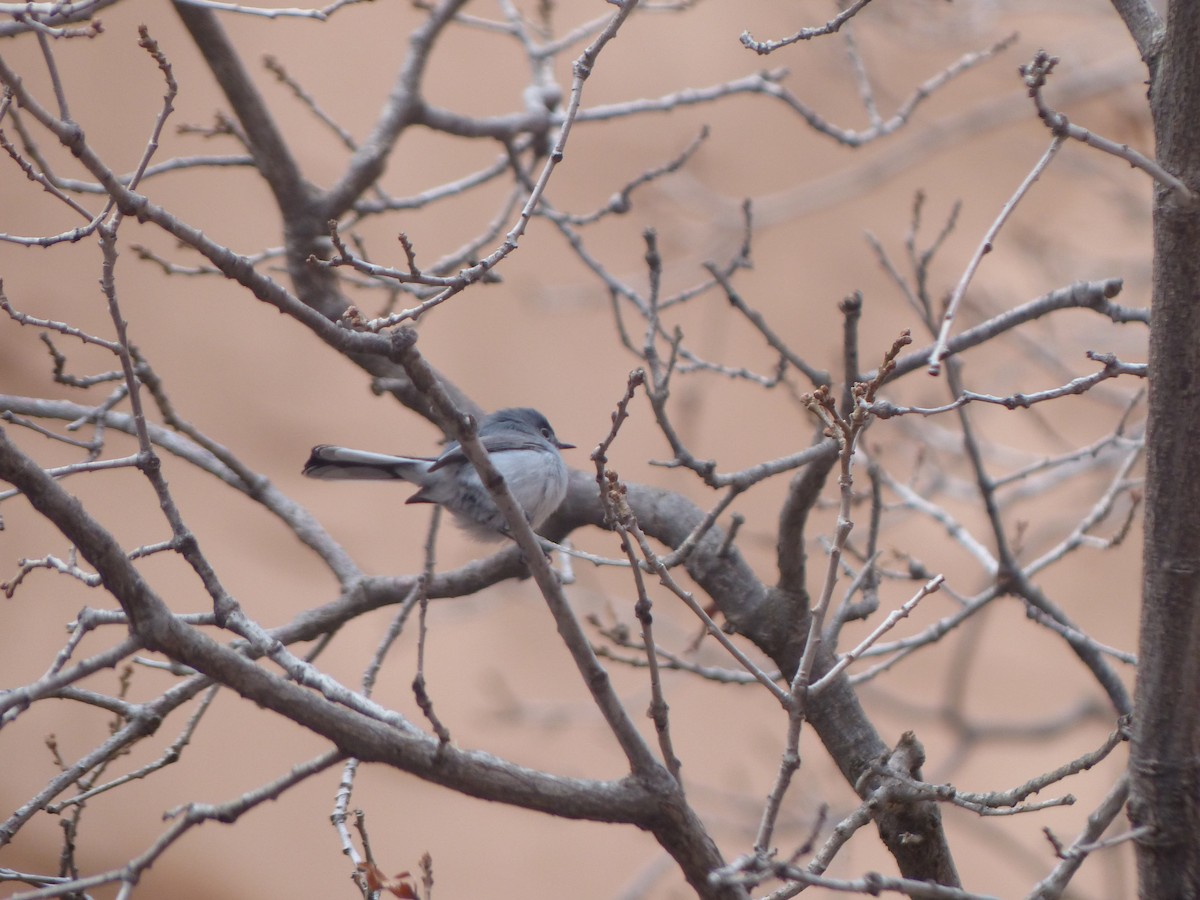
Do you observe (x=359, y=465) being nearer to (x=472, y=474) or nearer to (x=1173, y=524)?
(x=472, y=474)

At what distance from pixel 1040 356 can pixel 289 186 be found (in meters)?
3.57

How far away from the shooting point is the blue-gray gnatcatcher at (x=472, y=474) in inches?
111

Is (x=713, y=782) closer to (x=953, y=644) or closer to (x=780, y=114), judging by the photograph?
(x=953, y=644)

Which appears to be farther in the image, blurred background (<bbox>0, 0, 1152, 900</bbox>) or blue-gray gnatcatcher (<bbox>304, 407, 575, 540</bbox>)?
blurred background (<bbox>0, 0, 1152, 900</bbox>)

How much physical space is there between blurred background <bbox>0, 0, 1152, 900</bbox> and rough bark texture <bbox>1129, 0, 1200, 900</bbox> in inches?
79.4

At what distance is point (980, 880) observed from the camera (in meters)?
5.33

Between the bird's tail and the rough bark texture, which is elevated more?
the bird's tail

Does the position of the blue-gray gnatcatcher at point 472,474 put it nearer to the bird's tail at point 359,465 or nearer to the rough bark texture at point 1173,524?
the bird's tail at point 359,465

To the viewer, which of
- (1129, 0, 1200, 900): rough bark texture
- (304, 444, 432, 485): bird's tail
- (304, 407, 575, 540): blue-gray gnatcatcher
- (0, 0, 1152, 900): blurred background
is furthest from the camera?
(0, 0, 1152, 900): blurred background

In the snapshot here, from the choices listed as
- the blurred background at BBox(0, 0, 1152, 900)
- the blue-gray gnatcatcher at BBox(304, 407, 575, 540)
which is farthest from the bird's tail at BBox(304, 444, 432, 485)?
the blurred background at BBox(0, 0, 1152, 900)

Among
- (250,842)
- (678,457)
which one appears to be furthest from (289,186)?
(250,842)

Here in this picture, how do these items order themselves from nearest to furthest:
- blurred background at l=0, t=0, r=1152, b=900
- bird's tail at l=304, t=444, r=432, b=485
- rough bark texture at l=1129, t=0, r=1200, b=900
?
rough bark texture at l=1129, t=0, r=1200, b=900, bird's tail at l=304, t=444, r=432, b=485, blurred background at l=0, t=0, r=1152, b=900

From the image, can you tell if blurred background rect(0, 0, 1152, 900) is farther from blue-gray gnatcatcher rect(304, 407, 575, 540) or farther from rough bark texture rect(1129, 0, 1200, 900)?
rough bark texture rect(1129, 0, 1200, 900)

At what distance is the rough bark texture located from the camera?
4.86ft
